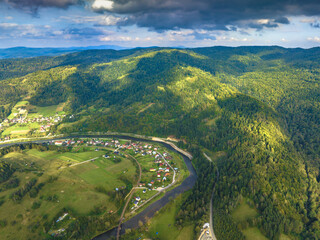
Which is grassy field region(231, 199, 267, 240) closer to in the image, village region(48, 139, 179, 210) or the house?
village region(48, 139, 179, 210)

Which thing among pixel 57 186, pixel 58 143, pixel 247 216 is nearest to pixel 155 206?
pixel 247 216

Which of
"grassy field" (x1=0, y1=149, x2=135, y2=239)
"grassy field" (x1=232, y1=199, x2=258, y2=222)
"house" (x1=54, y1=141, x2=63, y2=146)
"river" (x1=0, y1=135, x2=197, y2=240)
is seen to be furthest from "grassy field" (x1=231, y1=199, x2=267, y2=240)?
"house" (x1=54, y1=141, x2=63, y2=146)

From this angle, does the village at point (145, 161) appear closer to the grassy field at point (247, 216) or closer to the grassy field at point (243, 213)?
the grassy field at point (243, 213)

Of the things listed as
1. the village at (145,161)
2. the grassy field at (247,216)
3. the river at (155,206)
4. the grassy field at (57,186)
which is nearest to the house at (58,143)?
the village at (145,161)

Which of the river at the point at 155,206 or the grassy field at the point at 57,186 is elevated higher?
the grassy field at the point at 57,186

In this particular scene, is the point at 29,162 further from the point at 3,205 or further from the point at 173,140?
the point at 173,140

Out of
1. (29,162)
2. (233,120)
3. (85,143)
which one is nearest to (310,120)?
(233,120)
